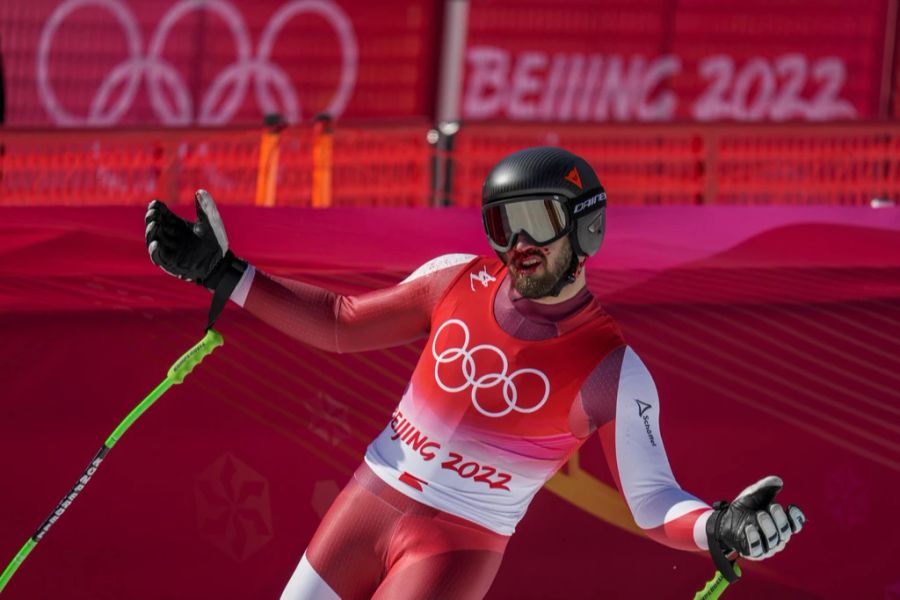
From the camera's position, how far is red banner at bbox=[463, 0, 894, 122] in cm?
1445

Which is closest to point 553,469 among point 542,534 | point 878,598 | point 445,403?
point 445,403

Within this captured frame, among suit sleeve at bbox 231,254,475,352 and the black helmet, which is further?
suit sleeve at bbox 231,254,475,352

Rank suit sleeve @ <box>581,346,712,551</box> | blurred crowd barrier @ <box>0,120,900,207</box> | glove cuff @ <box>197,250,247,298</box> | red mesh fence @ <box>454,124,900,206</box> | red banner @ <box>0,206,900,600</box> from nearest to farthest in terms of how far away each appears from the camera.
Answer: suit sleeve @ <box>581,346,712,551</box> → glove cuff @ <box>197,250,247,298</box> → red banner @ <box>0,206,900,600</box> → blurred crowd barrier @ <box>0,120,900,207</box> → red mesh fence @ <box>454,124,900,206</box>

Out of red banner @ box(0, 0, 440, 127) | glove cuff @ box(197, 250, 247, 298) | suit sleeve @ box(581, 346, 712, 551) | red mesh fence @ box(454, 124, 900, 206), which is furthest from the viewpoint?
red banner @ box(0, 0, 440, 127)

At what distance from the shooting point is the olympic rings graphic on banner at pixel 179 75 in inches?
529

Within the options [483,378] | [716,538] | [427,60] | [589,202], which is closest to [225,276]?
[483,378]

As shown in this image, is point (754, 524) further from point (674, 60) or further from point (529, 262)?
point (674, 60)

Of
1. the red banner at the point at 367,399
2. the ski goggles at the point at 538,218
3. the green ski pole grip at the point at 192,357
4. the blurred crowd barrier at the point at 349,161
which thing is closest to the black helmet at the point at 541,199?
the ski goggles at the point at 538,218

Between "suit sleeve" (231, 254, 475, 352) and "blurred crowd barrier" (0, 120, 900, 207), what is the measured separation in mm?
2357

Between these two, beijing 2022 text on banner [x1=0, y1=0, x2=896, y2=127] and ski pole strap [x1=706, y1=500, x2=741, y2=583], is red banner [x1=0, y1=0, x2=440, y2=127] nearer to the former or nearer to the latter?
beijing 2022 text on banner [x1=0, y1=0, x2=896, y2=127]

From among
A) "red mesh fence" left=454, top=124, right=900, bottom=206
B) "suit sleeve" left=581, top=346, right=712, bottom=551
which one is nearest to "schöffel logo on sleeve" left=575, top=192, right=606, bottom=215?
"suit sleeve" left=581, top=346, right=712, bottom=551

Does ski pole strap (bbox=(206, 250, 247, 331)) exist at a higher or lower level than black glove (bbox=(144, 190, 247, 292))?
lower

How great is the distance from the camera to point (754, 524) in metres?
3.74

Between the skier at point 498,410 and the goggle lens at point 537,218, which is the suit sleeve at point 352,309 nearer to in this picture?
the skier at point 498,410
